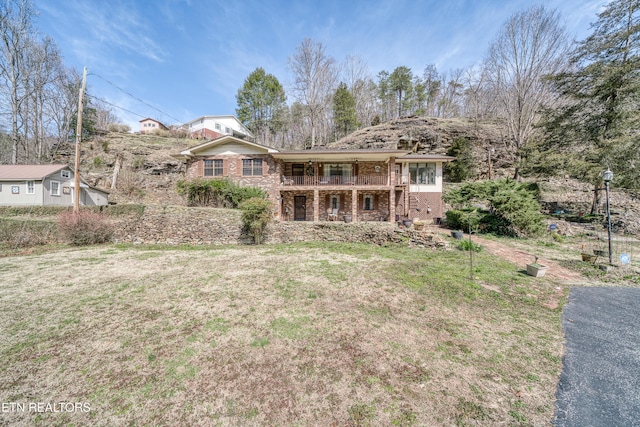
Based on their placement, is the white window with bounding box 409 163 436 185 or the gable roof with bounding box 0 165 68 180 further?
the gable roof with bounding box 0 165 68 180

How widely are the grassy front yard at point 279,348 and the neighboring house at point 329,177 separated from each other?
30.7 ft

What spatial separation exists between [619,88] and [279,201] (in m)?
23.9

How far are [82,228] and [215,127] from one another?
95.4ft

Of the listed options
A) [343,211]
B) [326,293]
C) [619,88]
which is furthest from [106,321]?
[619,88]

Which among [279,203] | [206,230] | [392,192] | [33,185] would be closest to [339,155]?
[392,192]

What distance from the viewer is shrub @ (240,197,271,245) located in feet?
38.0

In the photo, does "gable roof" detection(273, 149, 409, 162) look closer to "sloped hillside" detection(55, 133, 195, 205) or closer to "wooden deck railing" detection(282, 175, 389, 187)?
"wooden deck railing" detection(282, 175, 389, 187)

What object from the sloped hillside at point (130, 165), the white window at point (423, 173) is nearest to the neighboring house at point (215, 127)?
the sloped hillside at point (130, 165)

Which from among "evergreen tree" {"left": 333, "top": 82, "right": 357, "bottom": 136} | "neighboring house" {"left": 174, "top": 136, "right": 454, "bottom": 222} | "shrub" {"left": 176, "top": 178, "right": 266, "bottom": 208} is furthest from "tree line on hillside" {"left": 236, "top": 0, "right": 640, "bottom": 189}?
"shrub" {"left": 176, "top": 178, "right": 266, "bottom": 208}

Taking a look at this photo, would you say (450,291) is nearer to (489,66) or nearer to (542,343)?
(542,343)

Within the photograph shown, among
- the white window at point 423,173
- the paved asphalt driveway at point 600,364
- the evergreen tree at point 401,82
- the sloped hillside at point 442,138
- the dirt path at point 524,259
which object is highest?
the evergreen tree at point 401,82

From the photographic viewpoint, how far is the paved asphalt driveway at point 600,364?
8.48 feet

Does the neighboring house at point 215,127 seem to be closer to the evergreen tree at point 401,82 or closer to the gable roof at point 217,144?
the gable roof at point 217,144

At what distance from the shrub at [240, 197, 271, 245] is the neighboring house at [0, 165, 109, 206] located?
58.7 ft
